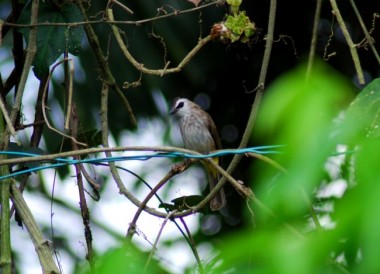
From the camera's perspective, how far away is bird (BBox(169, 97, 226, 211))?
16.3 feet

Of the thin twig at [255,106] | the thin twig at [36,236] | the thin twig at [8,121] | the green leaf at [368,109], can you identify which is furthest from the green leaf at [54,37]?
the green leaf at [368,109]

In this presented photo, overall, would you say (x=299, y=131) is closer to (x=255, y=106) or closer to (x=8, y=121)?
(x=255, y=106)

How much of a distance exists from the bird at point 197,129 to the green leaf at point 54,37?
62.4 inches

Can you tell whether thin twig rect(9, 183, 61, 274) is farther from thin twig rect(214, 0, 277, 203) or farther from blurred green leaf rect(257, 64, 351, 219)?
blurred green leaf rect(257, 64, 351, 219)

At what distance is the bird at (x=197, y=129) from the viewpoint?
496 cm

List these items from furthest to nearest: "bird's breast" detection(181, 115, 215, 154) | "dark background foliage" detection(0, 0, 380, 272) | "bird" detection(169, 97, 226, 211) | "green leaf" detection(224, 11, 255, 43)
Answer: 1. "bird's breast" detection(181, 115, 215, 154)
2. "bird" detection(169, 97, 226, 211)
3. "dark background foliage" detection(0, 0, 380, 272)
4. "green leaf" detection(224, 11, 255, 43)

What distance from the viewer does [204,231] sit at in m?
4.80

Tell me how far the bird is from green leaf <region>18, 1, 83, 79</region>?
159cm

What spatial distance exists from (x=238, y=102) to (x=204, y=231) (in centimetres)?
77

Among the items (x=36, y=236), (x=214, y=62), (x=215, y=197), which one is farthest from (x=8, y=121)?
(x=214, y=62)

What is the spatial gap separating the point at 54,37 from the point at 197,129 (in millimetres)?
2121

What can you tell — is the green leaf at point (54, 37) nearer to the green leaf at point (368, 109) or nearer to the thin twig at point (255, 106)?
the thin twig at point (255, 106)

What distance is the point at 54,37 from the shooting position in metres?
3.33

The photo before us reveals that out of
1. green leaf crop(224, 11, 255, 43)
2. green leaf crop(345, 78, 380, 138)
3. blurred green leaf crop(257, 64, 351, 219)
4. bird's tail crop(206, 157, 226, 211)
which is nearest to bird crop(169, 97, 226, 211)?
bird's tail crop(206, 157, 226, 211)
